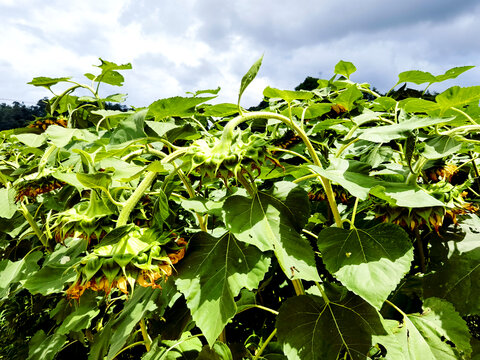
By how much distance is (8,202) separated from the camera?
1.55m

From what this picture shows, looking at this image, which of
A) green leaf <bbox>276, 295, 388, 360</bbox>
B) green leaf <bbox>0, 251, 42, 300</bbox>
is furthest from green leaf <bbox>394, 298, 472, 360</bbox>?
green leaf <bbox>0, 251, 42, 300</bbox>

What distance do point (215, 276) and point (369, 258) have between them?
1.28ft

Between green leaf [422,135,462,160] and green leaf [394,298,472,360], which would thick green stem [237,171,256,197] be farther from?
green leaf [394,298,472,360]

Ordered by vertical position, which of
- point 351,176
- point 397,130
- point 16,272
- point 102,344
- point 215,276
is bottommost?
point 102,344

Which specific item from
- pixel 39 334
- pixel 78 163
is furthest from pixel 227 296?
pixel 39 334

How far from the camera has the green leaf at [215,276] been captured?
2.50 ft

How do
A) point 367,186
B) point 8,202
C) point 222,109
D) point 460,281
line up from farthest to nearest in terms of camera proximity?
point 8,202 < point 222,109 < point 460,281 < point 367,186

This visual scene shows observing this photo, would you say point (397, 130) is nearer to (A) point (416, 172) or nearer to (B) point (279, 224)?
(A) point (416, 172)

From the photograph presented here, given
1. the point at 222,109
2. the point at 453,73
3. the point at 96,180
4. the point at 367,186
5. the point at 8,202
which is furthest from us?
the point at 8,202

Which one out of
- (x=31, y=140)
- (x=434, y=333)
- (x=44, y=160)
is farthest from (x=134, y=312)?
(x=31, y=140)

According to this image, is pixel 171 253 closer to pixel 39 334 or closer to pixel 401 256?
pixel 401 256

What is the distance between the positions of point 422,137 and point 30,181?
1.51 metres

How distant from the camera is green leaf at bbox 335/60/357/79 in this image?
1.65 metres

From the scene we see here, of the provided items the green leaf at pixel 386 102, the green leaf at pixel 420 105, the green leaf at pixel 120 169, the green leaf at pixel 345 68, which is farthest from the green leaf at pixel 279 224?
the green leaf at pixel 345 68
